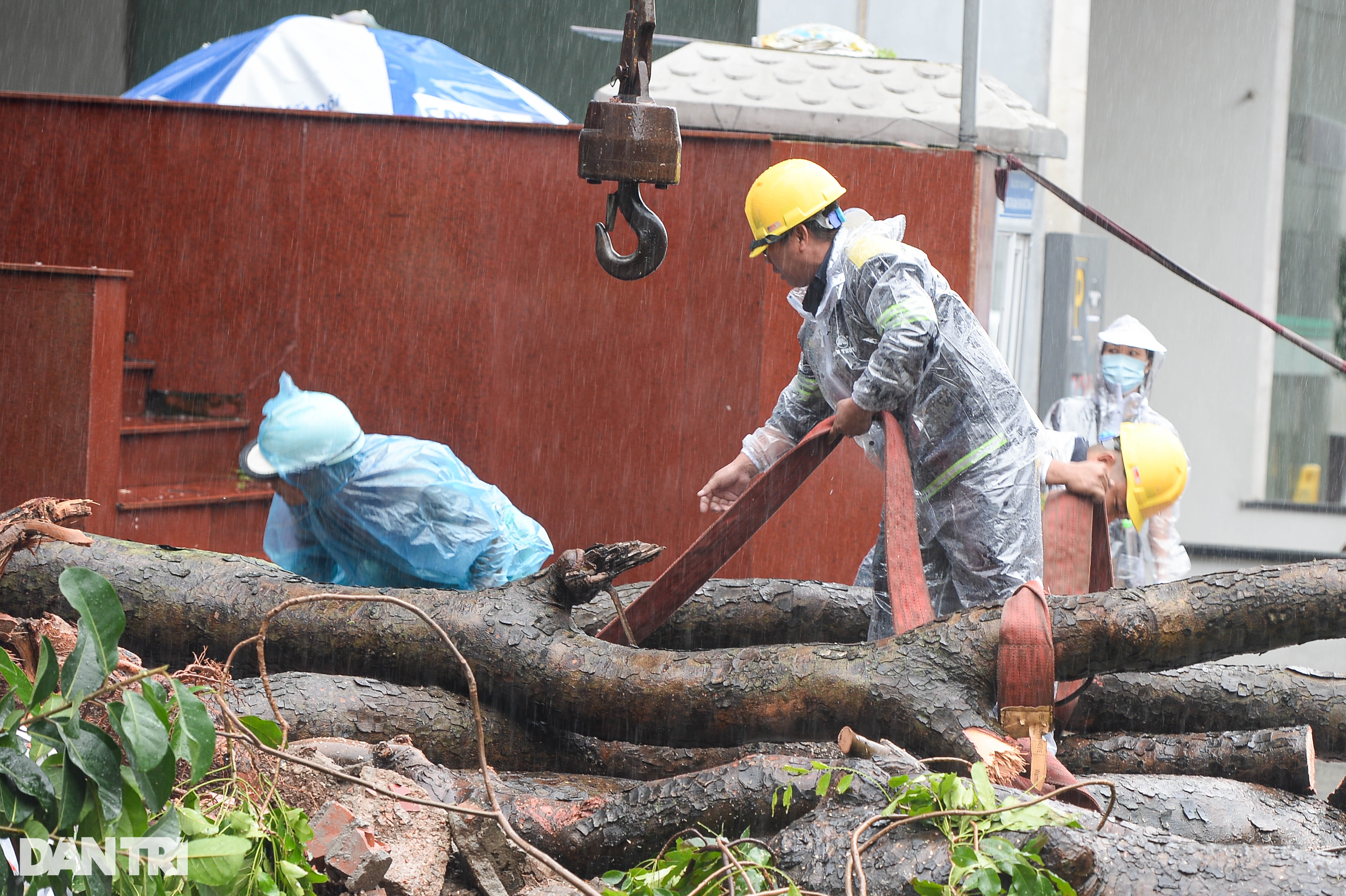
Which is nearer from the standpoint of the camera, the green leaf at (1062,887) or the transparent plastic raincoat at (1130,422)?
the green leaf at (1062,887)

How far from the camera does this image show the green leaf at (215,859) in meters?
1.79

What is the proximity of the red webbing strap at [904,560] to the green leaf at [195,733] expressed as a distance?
177cm

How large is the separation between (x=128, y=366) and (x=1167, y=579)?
4.91 metres

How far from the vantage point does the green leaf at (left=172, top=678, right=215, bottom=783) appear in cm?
160

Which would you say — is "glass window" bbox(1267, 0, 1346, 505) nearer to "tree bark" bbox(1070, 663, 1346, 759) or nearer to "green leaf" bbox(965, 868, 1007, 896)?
"tree bark" bbox(1070, 663, 1346, 759)

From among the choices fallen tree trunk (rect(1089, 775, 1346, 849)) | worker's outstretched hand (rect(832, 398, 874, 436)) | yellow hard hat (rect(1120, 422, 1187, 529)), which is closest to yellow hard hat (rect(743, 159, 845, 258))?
worker's outstretched hand (rect(832, 398, 874, 436))

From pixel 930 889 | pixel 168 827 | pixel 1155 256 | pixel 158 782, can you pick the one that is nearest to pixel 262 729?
pixel 168 827

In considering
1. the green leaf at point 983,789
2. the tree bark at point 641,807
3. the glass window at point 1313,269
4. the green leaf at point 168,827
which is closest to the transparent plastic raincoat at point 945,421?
the tree bark at point 641,807

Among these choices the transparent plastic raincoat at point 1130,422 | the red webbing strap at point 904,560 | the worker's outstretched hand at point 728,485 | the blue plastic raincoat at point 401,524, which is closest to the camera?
the red webbing strap at point 904,560

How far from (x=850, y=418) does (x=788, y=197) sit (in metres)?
0.75

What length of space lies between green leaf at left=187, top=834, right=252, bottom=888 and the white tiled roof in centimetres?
437

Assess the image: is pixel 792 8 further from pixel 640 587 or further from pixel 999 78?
pixel 640 587

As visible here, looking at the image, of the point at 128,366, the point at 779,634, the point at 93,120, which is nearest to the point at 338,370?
the point at 128,366

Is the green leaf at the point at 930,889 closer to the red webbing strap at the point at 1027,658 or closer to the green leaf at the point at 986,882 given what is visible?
the green leaf at the point at 986,882
